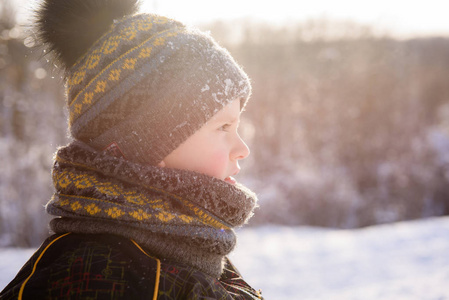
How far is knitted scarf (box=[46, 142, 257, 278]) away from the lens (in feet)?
3.63

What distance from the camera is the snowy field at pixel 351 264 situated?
2219 millimetres

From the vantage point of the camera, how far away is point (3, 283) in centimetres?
217

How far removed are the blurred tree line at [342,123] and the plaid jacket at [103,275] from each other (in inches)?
297

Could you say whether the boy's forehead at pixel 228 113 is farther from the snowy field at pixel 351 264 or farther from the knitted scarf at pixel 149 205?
the snowy field at pixel 351 264

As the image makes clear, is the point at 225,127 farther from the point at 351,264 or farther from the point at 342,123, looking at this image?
the point at 342,123

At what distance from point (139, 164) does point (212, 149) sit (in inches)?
10.7

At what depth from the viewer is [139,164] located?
1.21m

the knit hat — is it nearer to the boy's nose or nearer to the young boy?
the young boy

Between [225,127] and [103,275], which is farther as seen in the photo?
[225,127]

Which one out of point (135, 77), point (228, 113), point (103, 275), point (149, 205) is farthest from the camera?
point (228, 113)

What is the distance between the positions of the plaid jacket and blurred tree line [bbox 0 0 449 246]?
756 cm

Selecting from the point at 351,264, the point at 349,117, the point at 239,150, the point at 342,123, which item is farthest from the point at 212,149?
the point at 349,117

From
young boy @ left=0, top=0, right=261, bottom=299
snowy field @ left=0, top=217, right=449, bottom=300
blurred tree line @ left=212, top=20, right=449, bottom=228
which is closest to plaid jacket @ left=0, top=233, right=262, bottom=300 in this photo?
young boy @ left=0, top=0, right=261, bottom=299

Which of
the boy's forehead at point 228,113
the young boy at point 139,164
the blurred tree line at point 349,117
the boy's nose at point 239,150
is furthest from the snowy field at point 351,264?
the blurred tree line at point 349,117
